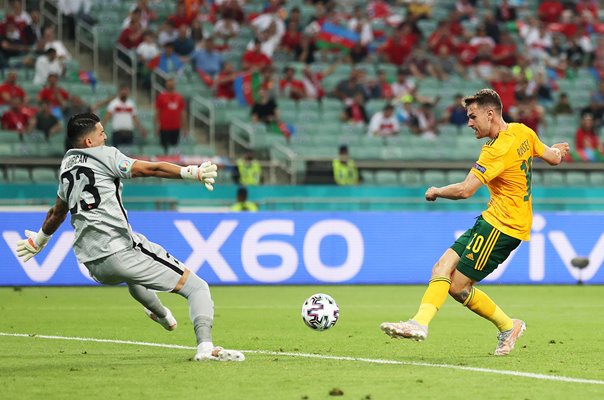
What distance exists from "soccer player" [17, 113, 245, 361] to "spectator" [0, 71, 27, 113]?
12.3m

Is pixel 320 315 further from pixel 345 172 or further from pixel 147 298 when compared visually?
pixel 345 172

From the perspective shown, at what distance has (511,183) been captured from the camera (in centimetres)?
947

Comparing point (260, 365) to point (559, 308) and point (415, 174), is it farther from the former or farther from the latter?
point (415, 174)

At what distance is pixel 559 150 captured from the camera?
10000 mm

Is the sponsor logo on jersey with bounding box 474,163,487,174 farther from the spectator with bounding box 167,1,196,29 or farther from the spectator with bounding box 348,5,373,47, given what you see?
the spectator with bounding box 348,5,373,47

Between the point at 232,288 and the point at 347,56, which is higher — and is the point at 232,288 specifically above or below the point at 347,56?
below

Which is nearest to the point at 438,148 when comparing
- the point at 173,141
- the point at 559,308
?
the point at 173,141

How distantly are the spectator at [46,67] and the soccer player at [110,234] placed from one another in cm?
1337

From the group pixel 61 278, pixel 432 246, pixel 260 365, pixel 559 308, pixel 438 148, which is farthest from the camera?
pixel 438 148

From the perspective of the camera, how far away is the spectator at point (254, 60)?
23.8m

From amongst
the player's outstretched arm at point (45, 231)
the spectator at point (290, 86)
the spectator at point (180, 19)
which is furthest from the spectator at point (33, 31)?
the player's outstretched arm at point (45, 231)

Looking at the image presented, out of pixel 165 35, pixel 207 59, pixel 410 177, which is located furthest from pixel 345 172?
pixel 165 35

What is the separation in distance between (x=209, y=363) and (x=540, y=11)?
864 inches

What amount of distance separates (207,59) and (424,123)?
15.2 ft
